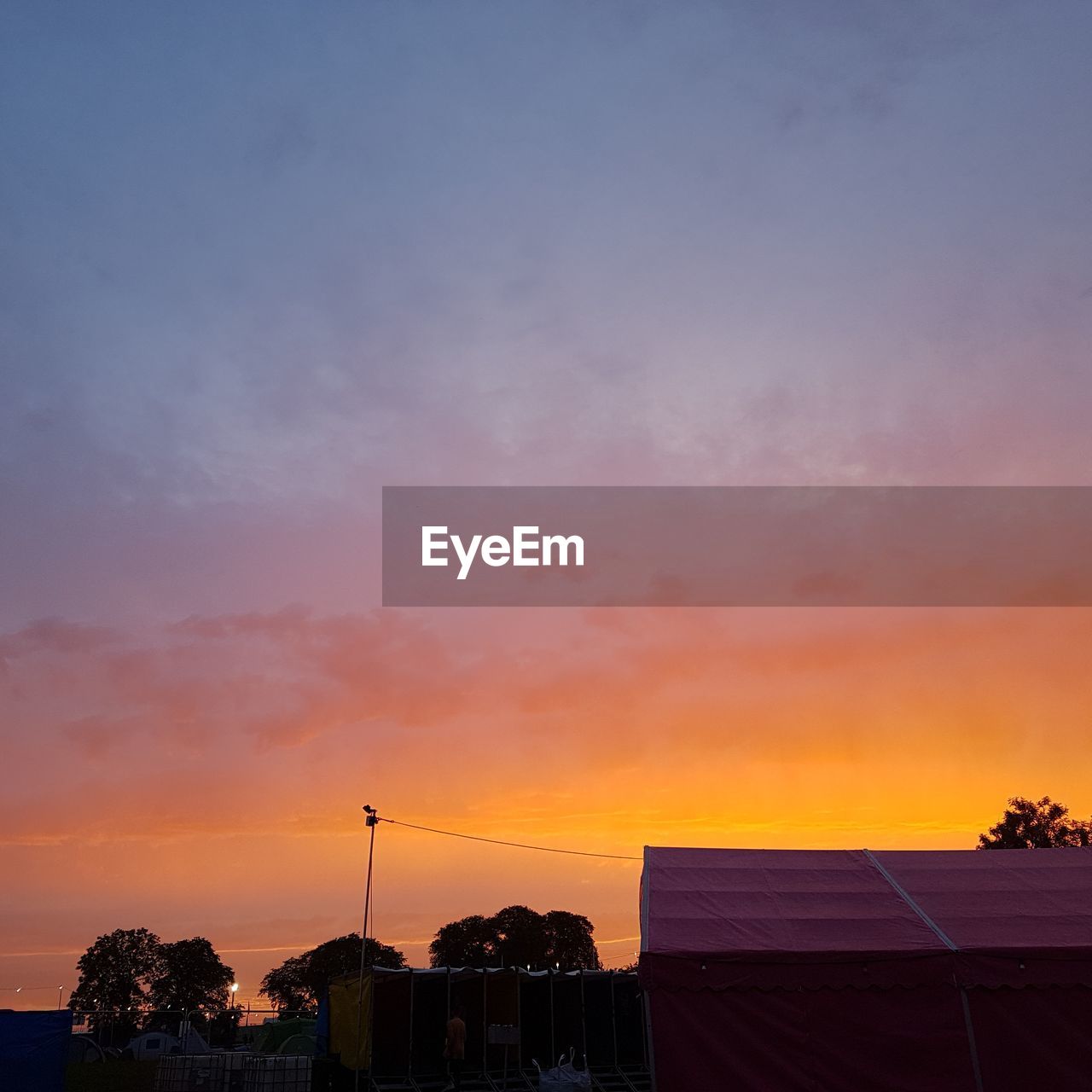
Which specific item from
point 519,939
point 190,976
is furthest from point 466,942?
point 190,976

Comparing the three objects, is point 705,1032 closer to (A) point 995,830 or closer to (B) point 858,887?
(B) point 858,887

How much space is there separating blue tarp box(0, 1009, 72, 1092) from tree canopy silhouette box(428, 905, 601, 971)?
317 feet

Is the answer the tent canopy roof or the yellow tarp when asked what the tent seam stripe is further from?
the yellow tarp

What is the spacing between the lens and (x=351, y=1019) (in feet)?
74.2

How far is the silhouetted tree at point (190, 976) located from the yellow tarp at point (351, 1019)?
10683 centimetres

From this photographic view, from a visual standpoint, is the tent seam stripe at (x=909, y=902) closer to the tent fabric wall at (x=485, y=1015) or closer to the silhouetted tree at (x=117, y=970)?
the tent fabric wall at (x=485, y=1015)

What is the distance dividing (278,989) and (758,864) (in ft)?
408

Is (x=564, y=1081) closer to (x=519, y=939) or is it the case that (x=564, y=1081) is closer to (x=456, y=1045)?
(x=456, y=1045)

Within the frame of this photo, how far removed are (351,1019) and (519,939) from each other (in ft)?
325

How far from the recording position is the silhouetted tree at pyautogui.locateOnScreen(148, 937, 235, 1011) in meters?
116

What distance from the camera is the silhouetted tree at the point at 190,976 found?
116 metres

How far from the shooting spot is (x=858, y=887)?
58.3 feet

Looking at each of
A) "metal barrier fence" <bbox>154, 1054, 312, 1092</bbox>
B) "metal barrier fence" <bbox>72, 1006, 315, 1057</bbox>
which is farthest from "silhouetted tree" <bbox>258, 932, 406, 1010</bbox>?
"metal barrier fence" <bbox>154, 1054, 312, 1092</bbox>

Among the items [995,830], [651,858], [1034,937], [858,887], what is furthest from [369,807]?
[995,830]
